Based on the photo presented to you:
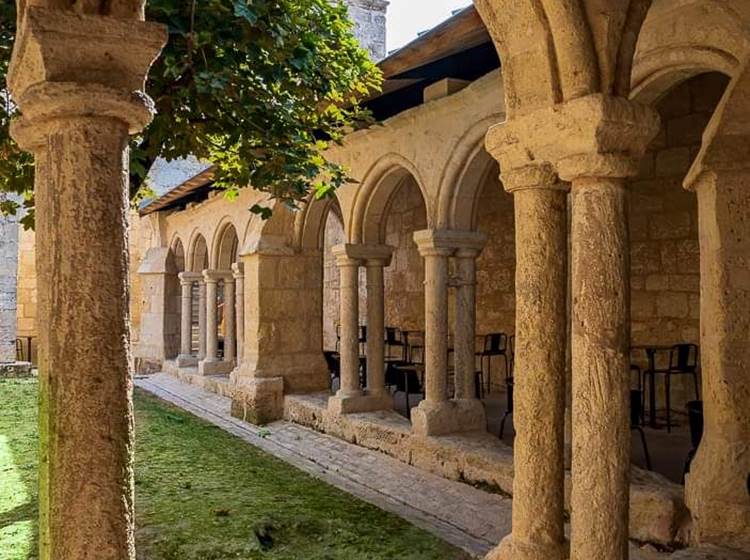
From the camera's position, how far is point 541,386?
2836 millimetres

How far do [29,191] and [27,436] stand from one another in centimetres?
321

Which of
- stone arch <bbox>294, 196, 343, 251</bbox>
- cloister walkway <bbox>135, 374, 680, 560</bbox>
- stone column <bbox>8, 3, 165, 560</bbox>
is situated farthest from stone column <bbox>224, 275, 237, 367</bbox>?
stone column <bbox>8, 3, 165, 560</bbox>

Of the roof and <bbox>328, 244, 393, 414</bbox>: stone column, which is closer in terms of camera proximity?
the roof

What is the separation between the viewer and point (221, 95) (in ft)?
12.9

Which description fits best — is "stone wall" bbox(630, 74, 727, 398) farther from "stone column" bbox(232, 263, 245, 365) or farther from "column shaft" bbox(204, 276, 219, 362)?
"column shaft" bbox(204, 276, 219, 362)

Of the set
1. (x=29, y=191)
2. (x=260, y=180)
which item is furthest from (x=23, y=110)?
(x=29, y=191)

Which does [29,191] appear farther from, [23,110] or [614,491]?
[614,491]

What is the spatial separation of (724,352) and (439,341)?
2.71 m

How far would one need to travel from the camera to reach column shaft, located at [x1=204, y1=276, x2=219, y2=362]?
10.7m

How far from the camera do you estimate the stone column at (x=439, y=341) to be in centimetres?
581

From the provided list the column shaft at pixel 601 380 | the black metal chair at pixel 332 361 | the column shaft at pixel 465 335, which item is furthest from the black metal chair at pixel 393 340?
the column shaft at pixel 601 380

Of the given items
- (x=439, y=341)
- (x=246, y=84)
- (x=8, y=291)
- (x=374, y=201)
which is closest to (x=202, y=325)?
(x=8, y=291)

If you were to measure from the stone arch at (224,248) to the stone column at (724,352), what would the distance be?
8210 millimetres

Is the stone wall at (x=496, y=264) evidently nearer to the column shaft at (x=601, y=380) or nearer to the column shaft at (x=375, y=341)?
the column shaft at (x=375, y=341)
